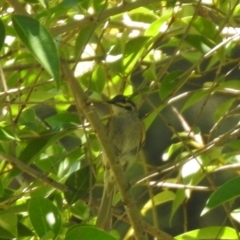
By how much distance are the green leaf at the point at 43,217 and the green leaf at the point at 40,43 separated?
1.20 ft

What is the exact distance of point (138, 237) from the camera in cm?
163

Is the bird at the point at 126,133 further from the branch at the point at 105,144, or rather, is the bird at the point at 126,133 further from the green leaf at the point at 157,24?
the branch at the point at 105,144

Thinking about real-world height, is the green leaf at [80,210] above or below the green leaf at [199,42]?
below

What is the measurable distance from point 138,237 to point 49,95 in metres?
0.59

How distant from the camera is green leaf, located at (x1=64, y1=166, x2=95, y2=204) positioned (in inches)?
67.9

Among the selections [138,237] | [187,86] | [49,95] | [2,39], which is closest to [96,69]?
[49,95]

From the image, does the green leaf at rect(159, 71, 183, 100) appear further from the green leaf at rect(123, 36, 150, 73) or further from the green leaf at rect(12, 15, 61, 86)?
the green leaf at rect(12, 15, 61, 86)

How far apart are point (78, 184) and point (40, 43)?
2.25 feet

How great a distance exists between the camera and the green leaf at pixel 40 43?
3.58ft

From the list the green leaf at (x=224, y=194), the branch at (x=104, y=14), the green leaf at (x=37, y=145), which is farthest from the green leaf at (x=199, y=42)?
the green leaf at (x=224, y=194)

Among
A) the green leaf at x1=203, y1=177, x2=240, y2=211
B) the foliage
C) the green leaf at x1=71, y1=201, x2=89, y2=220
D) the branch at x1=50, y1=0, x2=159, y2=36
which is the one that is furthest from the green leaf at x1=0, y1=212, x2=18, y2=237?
the green leaf at x1=203, y1=177, x2=240, y2=211

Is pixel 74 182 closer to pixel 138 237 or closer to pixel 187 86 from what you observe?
pixel 138 237

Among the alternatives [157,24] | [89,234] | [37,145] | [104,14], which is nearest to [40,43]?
[89,234]

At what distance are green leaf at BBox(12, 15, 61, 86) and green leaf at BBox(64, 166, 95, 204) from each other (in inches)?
25.4
